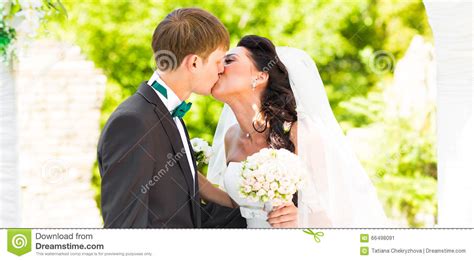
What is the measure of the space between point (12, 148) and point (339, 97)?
3846 mm

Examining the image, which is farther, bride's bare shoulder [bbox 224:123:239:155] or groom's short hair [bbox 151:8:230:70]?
bride's bare shoulder [bbox 224:123:239:155]

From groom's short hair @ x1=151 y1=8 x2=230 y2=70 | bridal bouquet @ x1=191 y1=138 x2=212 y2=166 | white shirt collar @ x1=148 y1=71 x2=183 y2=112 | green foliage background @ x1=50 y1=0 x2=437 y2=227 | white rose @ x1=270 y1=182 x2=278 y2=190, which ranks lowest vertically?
white rose @ x1=270 y1=182 x2=278 y2=190

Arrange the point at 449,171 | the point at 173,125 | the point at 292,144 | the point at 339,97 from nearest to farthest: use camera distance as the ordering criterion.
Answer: the point at 173,125 → the point at 449,171 → the point at 292,144 → the point at 339,97

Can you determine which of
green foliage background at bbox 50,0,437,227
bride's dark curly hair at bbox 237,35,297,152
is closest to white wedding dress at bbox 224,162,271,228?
bride's dark curly hair at bbox 237,35,297,152

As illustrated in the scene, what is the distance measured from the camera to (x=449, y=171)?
2842 mm

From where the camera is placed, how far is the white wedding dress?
2926 millimetres

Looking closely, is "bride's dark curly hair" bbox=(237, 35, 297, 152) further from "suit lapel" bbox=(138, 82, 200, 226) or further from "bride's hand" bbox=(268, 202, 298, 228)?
"suit lapel" bbox=(138, 82, 200, 226)

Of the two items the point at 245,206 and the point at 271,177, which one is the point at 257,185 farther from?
the point at 245,206

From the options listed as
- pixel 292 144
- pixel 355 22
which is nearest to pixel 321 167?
pixel 292 144

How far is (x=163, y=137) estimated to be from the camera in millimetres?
2391

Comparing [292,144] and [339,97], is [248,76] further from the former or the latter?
[339,97]
